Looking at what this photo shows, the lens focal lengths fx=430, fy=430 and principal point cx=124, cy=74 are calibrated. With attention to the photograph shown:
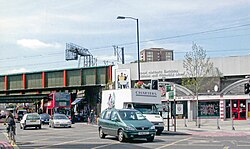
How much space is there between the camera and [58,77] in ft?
200

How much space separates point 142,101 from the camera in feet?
91.4

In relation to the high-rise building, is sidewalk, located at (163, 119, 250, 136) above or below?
below

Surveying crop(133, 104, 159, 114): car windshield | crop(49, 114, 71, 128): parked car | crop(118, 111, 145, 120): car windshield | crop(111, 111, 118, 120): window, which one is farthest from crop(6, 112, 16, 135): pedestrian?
crop(49, 114, 71, 128): parked car

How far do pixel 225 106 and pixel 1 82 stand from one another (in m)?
33.9

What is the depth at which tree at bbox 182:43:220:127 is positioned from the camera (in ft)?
157

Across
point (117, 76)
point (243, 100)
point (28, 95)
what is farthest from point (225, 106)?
point (28, 95)

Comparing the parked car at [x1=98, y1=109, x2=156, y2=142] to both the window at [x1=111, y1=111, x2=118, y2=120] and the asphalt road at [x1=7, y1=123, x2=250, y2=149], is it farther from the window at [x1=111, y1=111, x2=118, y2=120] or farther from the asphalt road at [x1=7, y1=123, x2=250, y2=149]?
the asphalt road at [x1=7, y1=123, x2=250, y2=149]

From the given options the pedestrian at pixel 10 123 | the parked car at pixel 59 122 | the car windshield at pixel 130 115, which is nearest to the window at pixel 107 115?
the car windshield at pixel 130 115

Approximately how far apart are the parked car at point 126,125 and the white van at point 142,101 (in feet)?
14.4

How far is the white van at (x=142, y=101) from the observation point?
26.9m

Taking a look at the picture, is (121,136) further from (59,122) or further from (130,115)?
(59,122)

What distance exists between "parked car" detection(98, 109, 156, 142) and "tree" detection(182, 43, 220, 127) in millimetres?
24965

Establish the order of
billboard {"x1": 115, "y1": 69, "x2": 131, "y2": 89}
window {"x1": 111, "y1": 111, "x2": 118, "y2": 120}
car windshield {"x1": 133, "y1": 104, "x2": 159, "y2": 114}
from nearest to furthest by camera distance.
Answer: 1. window {"x1": 111, "y1": 111, "x2": 118, "y2": 120}
2. car windshield {"x1": 133, "y1": 104, "x2": 159, "y2": 114}
3. billboard {"x1": 115, "y1": 69, "x2": 131, "y2": 89}

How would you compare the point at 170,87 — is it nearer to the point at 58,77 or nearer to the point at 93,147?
the point at 93,147
